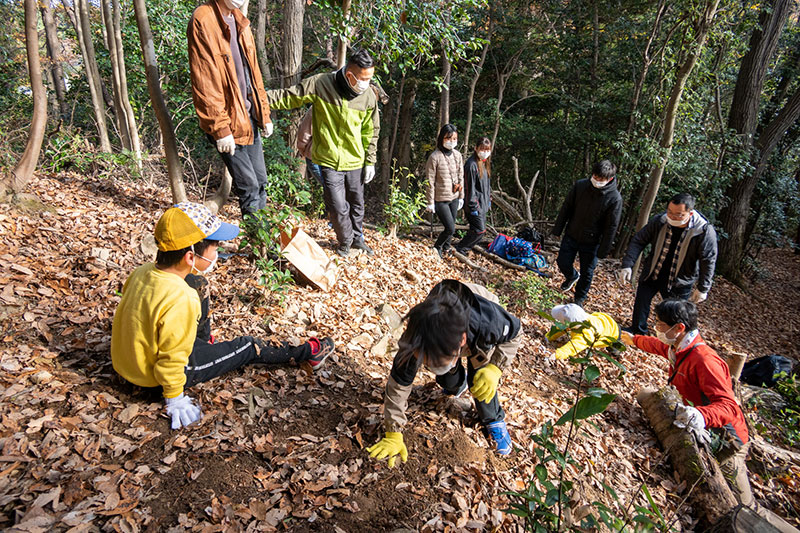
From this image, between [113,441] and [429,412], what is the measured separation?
6.82ft

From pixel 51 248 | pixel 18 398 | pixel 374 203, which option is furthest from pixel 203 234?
pixel 374 203

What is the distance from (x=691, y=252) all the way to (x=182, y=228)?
5.57 metres

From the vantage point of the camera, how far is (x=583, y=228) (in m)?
5.69

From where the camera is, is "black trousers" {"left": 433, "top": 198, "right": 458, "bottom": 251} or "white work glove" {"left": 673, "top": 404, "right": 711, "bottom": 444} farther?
"black trousers" {"left": 433, "top": 198, "right": 458, "bottom": 251}

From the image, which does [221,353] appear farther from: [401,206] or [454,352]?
[401,206]

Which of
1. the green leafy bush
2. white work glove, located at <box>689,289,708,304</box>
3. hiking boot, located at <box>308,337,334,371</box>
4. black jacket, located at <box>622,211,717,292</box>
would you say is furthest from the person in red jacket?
the green leafy bush

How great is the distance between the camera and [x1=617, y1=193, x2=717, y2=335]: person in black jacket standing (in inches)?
185

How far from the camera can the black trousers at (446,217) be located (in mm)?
6262

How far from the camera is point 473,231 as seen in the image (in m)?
6.77

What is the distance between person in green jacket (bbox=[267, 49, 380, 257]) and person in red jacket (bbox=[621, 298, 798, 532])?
→ 3.57 m

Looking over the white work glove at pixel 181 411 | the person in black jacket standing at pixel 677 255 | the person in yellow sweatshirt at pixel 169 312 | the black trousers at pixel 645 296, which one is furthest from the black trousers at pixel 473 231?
the white work glove at pixel 181 411

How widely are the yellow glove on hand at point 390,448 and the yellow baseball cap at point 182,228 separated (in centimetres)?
174

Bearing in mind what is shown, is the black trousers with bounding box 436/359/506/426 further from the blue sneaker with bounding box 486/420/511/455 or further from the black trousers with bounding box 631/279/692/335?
the black trousers with bounding box 631/279/692/335

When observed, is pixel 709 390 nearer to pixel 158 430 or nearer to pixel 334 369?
pixel 334 369
